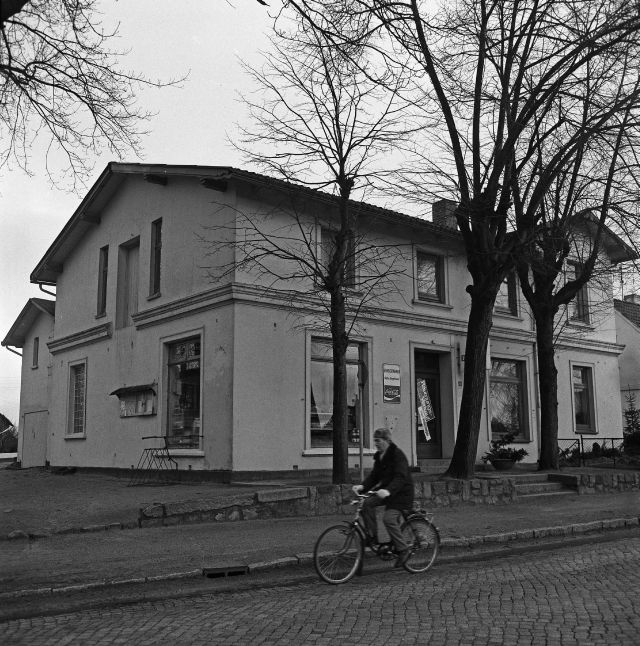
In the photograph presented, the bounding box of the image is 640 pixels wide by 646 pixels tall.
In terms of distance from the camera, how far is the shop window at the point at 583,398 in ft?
81.8

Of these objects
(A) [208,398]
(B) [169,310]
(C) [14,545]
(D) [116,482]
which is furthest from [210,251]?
(C) [14,545]

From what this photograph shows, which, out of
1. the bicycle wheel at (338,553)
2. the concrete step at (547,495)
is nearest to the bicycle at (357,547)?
the bicycle wheel at (338,553)

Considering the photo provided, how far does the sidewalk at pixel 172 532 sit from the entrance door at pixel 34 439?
9.77m

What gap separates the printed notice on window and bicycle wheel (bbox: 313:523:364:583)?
457 inches

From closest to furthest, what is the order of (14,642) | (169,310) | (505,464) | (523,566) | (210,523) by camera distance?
(14,642)
(523,566)
(210,523)
(169,310)
(505,464)

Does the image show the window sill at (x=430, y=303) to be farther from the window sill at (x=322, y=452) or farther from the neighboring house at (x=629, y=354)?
the neighboring house at (x=629, y=354)

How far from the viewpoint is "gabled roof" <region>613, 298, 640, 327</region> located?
3203 cm

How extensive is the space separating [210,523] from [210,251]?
7.03 metres

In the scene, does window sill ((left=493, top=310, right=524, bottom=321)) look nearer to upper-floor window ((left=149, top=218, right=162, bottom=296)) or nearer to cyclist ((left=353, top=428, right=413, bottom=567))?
upper-floor window ((left=149, top=218, right=162, bottom=296))

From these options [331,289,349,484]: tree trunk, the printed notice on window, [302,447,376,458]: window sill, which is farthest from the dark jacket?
the printed notice on window

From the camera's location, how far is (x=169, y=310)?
18750mm

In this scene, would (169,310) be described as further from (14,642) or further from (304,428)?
(14,642)

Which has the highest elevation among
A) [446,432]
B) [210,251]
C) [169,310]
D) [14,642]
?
[210,251]

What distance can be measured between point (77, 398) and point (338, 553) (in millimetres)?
16384
